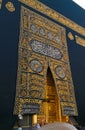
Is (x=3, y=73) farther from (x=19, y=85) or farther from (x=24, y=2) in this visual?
(x=24, y=2)

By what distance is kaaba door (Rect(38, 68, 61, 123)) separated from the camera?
3.94 metres

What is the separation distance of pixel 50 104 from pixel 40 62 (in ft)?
2.96

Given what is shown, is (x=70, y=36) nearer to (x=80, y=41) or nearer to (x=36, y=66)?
(x=80, y=41)

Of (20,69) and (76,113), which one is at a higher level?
(20,69)

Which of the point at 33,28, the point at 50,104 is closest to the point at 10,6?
the point at 33,28

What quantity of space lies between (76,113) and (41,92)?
3.33 ft

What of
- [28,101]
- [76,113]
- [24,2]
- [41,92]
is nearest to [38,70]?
[41,92]

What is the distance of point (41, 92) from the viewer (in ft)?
11.9

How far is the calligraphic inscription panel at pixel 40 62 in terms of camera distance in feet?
11.3

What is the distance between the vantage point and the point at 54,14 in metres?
4.95

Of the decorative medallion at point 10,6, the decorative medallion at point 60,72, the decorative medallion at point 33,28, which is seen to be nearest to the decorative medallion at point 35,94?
the decorative medallion at point 60,72

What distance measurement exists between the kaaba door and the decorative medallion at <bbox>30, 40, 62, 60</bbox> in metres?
0.39

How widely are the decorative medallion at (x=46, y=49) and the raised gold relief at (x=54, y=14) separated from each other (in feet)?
2.95

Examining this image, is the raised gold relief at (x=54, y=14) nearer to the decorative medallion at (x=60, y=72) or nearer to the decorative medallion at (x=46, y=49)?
the decorative medallion at (x=46, y=49)
